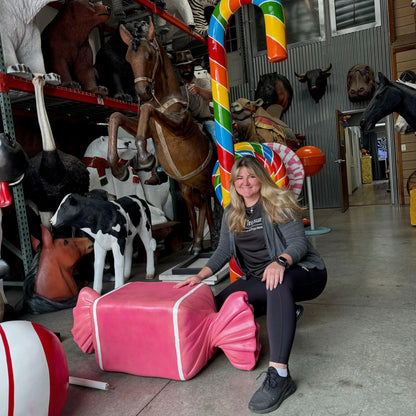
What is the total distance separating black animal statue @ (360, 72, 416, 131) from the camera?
15.7 feet

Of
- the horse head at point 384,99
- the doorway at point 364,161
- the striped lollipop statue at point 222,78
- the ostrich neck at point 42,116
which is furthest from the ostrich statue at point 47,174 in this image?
the doorway at point 364,161

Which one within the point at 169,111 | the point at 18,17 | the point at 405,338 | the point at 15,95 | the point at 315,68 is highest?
the point at 315,68

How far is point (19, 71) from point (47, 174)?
894 mm

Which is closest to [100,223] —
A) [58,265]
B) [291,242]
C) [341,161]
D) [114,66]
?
[58,265]

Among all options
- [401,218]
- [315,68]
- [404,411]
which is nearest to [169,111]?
[404,411]

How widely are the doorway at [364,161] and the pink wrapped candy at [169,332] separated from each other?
997 cm

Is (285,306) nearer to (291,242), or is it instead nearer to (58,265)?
(291,242)

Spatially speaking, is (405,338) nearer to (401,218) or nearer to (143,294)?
(143,294)

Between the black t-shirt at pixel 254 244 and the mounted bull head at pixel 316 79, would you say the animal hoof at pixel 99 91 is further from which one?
the mounted bull head at pixel 316 79

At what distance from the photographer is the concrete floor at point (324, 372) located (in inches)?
67.3

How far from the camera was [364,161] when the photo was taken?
18.0 meters

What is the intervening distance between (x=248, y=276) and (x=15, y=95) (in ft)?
9.35

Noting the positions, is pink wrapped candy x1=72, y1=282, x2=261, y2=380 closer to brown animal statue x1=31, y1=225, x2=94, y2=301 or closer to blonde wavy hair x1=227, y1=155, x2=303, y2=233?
blonde wavy hair x1=227, y1=155, x2=303, y2=233

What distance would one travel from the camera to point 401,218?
655 centimetres
